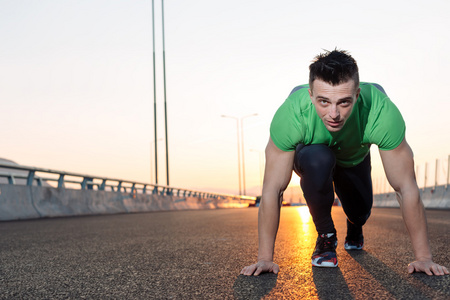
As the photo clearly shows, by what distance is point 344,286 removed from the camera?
303 centimetres

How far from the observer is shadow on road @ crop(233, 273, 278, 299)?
9.39 feet

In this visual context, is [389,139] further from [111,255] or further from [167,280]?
[111,255]

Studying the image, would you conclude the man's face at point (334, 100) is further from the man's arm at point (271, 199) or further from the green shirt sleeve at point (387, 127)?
the man's arm at point (271, 199)

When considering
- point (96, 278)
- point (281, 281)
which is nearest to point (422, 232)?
point (281, 281)

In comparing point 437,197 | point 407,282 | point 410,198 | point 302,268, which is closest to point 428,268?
point 407,282

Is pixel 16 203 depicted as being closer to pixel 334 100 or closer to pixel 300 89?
pixel 300 89

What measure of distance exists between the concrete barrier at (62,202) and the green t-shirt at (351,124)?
848cm

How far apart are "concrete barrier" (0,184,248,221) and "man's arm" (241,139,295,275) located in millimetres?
8243

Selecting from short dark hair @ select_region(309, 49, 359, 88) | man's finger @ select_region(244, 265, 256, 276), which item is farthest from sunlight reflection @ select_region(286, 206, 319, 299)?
short dark hair @ select_region(309, 49, 359, 88)

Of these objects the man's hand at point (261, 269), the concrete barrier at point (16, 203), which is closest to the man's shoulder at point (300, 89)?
the man's hand at point (261, 269)

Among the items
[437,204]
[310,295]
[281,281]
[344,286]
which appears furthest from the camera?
[437,204]

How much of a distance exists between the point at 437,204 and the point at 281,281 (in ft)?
59.6

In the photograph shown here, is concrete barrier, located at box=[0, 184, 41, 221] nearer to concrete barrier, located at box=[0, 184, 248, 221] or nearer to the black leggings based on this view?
concrete barrier, located at box=[0, 184, 248, 221]

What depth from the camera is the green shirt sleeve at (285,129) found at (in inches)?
134
